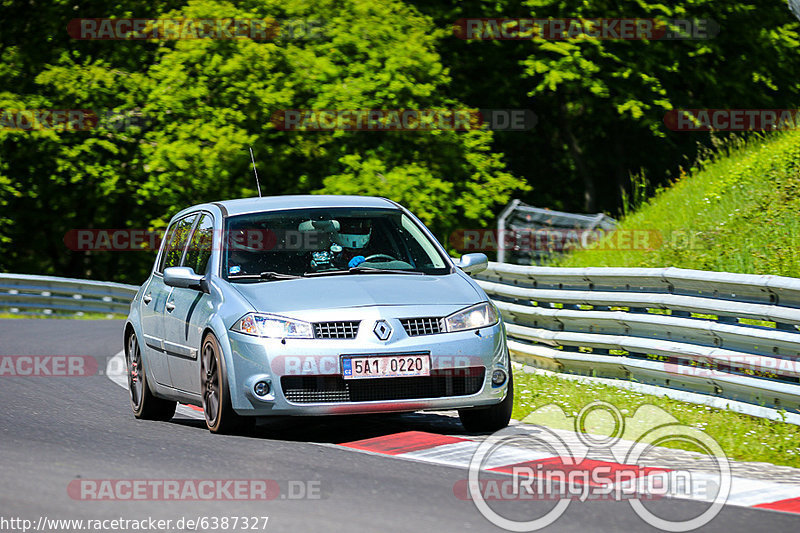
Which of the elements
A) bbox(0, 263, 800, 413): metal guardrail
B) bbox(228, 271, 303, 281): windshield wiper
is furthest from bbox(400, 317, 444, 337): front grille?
bbox(0, 263, 800, 413): metal guardrail

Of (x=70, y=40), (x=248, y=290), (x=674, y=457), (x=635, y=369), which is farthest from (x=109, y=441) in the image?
(x=70, y=40)

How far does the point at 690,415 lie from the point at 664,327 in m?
1.17

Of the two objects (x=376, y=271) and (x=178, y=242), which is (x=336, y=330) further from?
(x=178, y=242)

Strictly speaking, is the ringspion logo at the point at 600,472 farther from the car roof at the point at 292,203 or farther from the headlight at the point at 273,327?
the car roof at the point at 292,203

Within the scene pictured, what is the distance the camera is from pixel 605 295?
11328 mm

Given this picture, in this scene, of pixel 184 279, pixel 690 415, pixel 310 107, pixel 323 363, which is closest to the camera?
pixel 323 363

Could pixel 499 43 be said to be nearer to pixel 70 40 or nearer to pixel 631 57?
pixel 631 57

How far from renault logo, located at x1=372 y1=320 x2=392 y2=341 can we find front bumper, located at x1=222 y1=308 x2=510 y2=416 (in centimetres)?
3

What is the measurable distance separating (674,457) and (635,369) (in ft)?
9.20

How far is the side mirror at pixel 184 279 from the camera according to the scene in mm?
8984

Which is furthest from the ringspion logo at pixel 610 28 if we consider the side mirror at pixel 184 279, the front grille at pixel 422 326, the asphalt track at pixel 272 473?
the front grille at pixel 422 326

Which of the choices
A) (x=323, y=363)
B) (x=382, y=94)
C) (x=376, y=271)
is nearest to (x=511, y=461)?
(x=323, y=363)

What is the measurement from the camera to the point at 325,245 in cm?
939

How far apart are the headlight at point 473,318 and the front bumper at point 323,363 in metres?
0.10
